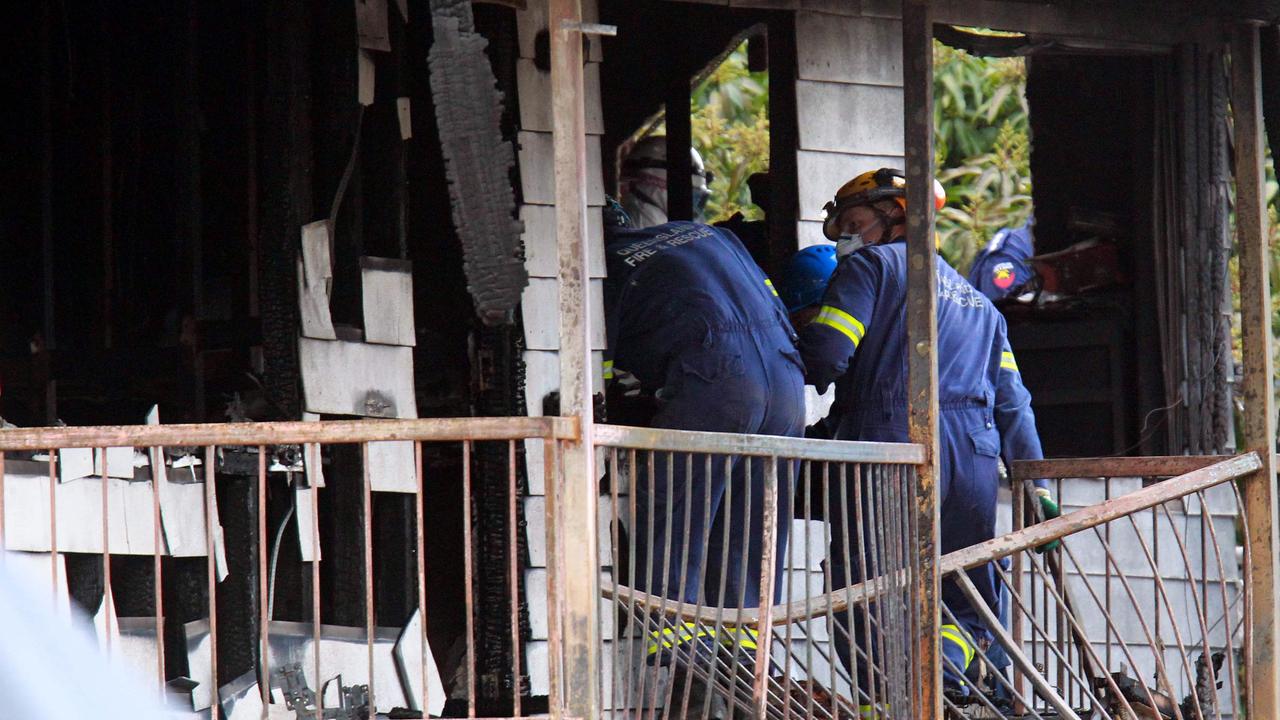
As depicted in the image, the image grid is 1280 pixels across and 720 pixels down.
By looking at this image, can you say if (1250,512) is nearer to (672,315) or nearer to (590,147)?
(672,315)

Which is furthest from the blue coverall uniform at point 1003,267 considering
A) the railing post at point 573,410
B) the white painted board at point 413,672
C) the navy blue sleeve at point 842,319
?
the railing post at point 573,410

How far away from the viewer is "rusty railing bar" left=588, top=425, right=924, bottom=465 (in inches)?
183

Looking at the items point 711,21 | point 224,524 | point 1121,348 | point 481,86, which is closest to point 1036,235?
point 1121,348

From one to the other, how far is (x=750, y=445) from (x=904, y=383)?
1.98 meters

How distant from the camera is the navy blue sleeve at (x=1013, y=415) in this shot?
733 cm

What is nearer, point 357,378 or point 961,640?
point 357,378

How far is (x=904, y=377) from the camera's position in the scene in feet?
22.3

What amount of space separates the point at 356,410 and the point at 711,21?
402cm

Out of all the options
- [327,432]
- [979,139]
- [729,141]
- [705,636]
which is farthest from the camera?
[979,139]

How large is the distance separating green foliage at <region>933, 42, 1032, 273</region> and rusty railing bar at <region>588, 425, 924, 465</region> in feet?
43.5

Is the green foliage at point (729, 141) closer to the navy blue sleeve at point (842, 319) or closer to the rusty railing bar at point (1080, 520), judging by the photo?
the navy blue sleeve at point (842, 319)

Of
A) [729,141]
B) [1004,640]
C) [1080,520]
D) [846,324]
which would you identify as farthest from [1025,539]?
[729,141]

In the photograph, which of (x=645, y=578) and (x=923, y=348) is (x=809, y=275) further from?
(x=645, y=578)

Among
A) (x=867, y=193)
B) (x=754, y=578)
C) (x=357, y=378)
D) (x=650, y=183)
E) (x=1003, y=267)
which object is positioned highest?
(x=650, y=183)
